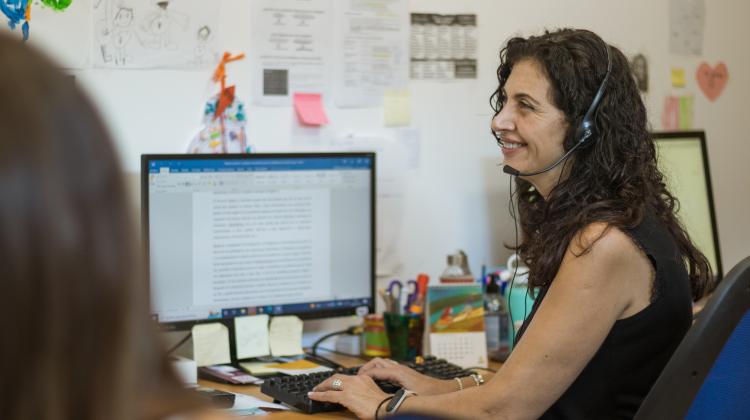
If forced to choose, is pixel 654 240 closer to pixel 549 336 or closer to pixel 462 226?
pixel 549 336

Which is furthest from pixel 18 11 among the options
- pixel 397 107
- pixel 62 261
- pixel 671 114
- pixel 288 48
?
pixel 671 114

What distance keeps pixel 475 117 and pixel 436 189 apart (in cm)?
22

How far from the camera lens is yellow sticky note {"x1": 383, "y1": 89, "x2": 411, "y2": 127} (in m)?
2.47

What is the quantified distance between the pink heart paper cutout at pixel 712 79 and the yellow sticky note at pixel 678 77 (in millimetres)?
74

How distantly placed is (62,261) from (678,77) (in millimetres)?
2776

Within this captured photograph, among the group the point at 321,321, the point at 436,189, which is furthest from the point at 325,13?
the point at 321,321

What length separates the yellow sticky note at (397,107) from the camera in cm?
247

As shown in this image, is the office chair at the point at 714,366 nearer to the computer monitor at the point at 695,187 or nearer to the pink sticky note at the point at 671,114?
the computer monitor at the point at 695,187

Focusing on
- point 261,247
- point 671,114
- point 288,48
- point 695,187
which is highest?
point 288,48

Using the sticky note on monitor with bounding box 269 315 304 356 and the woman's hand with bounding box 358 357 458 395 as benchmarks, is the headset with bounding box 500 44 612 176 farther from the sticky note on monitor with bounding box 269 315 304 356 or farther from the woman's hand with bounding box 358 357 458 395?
the sticky note on monitor with bounding box 269 315 304 356

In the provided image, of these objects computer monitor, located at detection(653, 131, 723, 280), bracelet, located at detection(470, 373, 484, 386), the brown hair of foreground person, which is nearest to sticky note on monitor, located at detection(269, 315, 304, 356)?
bracelet, located at detection(470, 373, 484, 386)

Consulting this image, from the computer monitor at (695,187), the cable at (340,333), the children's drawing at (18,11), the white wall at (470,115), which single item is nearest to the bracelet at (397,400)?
the cable at (340,333)

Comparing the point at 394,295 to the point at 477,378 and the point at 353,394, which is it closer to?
the point at 477,378

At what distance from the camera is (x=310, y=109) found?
7.75 feet
